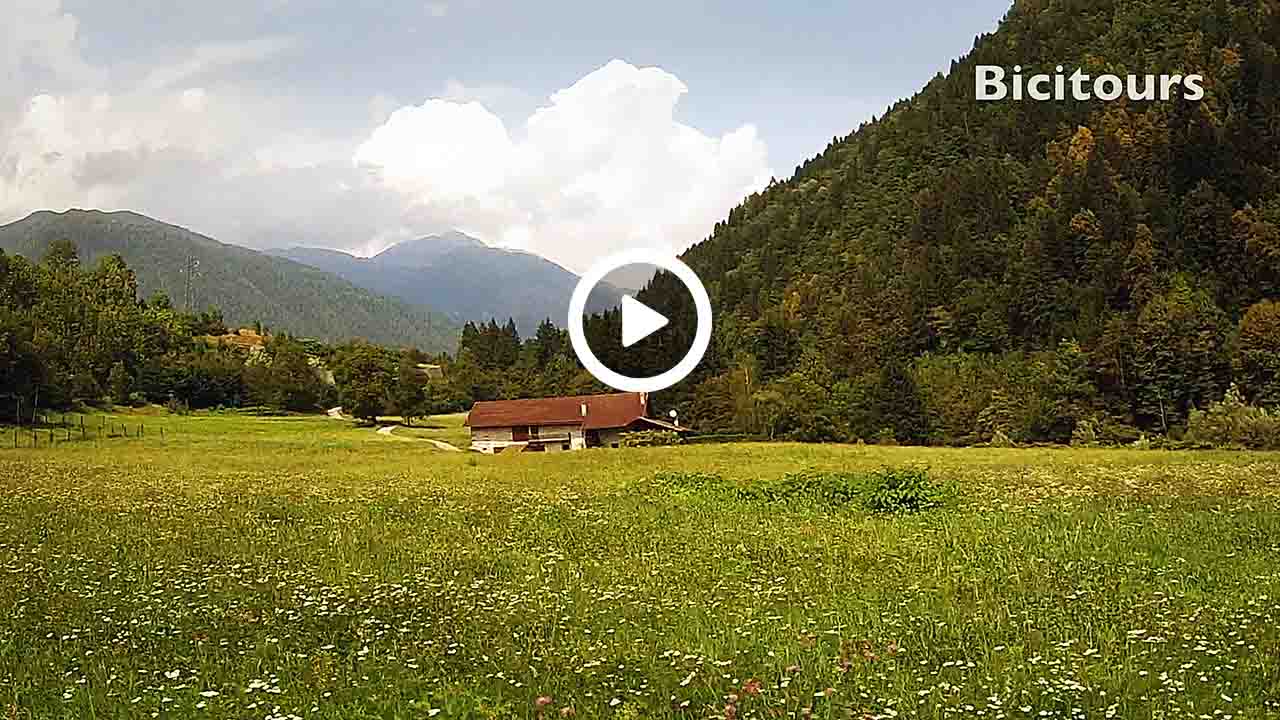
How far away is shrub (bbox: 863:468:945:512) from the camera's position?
27.0 metres

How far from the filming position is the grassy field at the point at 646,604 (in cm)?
1021

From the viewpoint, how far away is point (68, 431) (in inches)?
2884

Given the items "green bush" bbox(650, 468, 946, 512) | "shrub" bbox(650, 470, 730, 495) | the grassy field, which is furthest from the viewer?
"shrub" bbox(650, 470, 730, 495)

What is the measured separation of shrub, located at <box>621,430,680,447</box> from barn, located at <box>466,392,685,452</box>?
84.8 inches

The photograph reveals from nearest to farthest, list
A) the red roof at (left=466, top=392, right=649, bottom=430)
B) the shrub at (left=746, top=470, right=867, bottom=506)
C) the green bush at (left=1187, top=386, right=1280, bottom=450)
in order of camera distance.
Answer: the shrub at (left=746, top=470, right=867, bottom=506) → the green bush at (left=1187, top=386, right=1280, bottom=450) → the red roof at (left=466, top=392, right=649, bottom=430)

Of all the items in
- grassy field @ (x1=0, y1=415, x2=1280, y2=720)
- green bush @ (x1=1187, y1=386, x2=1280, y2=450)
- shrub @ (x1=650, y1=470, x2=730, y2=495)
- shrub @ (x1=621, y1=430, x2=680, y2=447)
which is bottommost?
shrub @ (x1=621, y1=430, x2=680, y2=447)

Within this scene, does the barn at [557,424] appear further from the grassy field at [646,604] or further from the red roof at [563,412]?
the grassy field at [646,604]

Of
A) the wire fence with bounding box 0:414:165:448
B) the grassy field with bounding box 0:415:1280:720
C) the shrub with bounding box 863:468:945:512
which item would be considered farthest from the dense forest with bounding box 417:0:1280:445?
the wire fence with bounding box 0:414:165:448

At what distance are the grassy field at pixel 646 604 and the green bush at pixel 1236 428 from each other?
79.8ft

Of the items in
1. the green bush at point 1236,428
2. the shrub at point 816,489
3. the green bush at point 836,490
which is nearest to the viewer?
the green bush at point 836,490

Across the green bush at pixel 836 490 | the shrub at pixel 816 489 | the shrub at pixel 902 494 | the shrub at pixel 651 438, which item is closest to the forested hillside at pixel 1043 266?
the shrub at pixel 651 438

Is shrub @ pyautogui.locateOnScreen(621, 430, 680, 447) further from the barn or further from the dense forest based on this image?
the dense forest

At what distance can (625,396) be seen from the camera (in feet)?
315

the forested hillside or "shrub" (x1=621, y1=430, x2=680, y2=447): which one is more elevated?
the forested hillside
